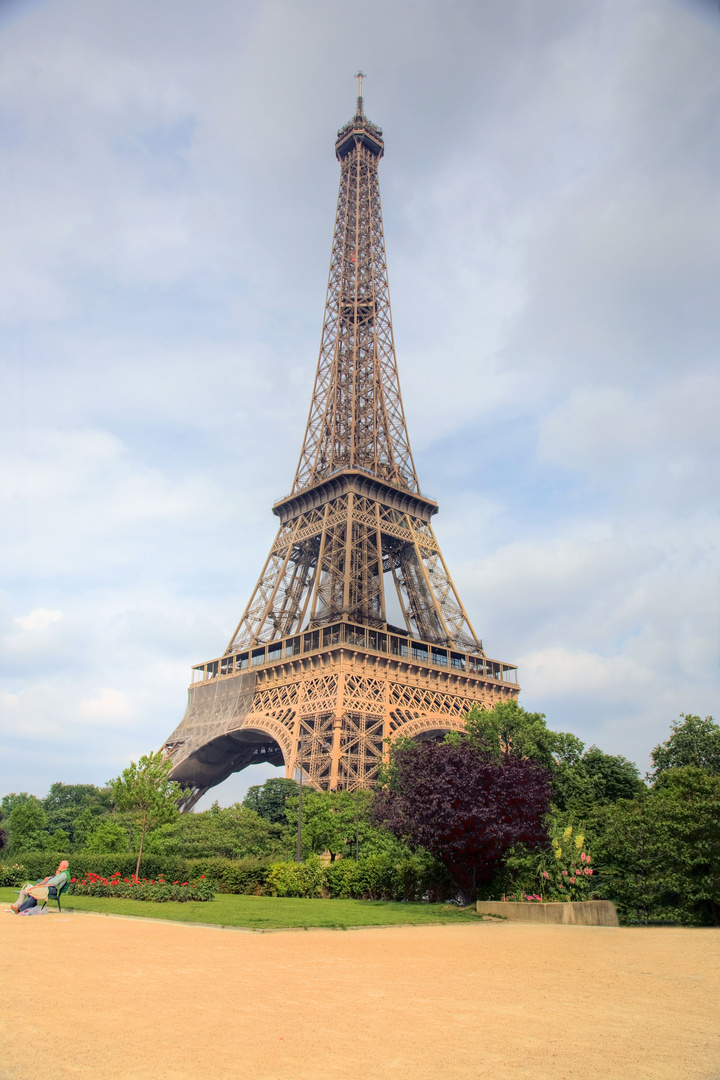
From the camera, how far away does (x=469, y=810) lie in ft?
75.0

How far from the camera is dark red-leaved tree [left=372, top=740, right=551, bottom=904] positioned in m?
22.8

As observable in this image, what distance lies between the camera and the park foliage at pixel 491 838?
20234 millimetres

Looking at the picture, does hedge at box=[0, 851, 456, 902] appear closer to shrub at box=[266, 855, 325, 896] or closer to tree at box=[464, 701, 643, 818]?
shrub at box=[266, 855, 325, 896]

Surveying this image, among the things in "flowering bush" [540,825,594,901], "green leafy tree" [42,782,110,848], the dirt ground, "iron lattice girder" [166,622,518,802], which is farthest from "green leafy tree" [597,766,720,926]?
"green leafy tree" [42,782,110,848]

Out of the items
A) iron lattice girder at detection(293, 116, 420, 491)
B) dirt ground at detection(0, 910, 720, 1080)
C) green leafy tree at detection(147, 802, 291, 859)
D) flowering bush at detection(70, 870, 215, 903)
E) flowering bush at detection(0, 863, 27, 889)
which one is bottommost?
dirt ground at detection(0, 910, 720, 1080)

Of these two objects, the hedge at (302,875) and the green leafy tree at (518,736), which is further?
the green leafy tree at (518,736)

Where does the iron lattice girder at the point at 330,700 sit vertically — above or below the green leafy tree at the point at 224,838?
above

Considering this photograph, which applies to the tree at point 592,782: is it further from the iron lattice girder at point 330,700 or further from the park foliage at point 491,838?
the iron lattice girder at point 330,700

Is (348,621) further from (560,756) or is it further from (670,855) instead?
(670,855)

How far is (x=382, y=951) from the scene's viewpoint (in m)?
11.7

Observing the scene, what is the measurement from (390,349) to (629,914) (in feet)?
175

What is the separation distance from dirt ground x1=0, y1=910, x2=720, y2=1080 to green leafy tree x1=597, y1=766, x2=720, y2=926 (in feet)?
25.0

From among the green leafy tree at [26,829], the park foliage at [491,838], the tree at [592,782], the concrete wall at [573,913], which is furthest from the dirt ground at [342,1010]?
the green leafy tree at [26,829]

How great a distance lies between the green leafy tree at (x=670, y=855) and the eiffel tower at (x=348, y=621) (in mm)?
21873
